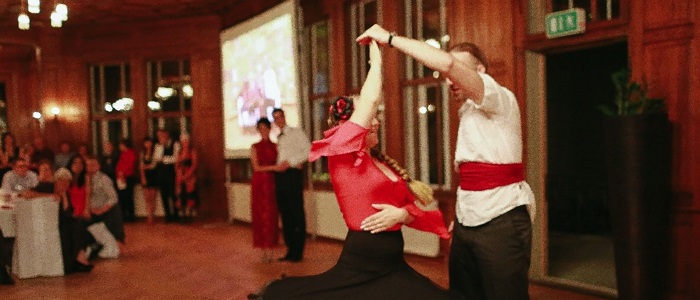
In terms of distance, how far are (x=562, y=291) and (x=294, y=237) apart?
2.49 m

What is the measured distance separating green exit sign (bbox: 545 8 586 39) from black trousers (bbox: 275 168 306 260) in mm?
A: 2624

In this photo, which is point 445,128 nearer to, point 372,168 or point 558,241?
point 558,241

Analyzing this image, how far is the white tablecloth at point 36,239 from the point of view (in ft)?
19.6

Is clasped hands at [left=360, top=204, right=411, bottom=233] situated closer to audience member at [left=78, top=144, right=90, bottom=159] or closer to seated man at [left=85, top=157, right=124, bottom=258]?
seated man at [left=85, top=157, right=124, bottom=258]

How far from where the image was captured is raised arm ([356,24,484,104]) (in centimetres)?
201

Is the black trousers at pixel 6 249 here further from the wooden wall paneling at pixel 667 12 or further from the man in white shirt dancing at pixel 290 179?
the wooden wall paneling at pixel 667 12

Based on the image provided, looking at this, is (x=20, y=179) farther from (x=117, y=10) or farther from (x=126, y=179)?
(x=117, y=10)

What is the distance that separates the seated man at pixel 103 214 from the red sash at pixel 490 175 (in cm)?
528

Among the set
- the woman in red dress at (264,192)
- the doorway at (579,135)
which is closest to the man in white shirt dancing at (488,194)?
the woman in red dress at (264,192)

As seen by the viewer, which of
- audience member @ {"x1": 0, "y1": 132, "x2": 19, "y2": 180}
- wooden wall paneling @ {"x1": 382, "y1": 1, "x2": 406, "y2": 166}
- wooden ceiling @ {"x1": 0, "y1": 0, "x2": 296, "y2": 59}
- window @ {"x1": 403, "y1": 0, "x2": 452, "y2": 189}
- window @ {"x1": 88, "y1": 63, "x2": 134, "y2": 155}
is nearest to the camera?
window @ {"x1": 403, "y1": 0, "x2": 452, "y2": 189}

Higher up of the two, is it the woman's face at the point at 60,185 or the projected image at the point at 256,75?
the projected image at the point at 256,75

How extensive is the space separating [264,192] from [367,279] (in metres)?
4.33

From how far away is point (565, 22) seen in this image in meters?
4.75

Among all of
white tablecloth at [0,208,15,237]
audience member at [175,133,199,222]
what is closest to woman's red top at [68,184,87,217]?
white tablecloth at [0,208,15,237]
